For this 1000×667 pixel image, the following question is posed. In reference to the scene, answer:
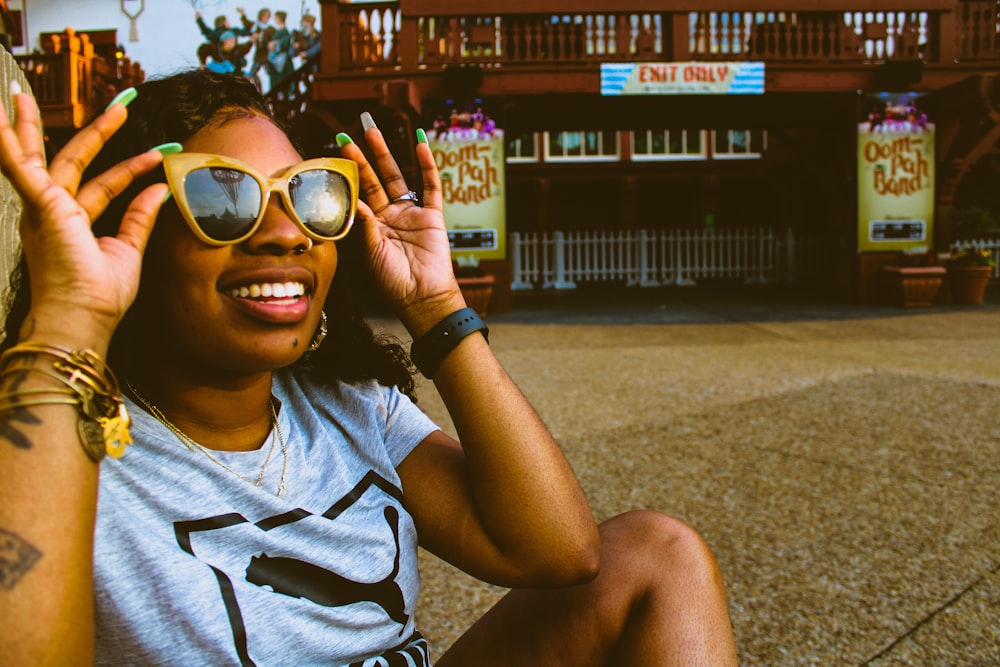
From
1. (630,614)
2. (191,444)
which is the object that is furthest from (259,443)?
(630,614)

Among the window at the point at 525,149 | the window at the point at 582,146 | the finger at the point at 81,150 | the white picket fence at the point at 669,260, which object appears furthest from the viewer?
the window at the point at 582,146

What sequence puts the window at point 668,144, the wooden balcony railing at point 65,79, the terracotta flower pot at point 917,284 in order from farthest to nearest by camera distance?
the window at point 668,144, the wooden balcony railing at point 65,79, the terracotta flower pot at point 917,284

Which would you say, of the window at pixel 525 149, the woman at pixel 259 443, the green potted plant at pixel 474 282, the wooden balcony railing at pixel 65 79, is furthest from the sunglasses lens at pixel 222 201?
the window at pixel 525 149

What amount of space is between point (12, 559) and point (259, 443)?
46cm

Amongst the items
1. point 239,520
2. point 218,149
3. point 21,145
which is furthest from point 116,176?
point 239,520

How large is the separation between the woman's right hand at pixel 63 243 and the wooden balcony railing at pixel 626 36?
10.3 metres

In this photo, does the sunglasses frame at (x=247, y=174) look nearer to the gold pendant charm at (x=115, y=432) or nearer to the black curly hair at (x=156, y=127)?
the black curly hair at (x=156, y=127)

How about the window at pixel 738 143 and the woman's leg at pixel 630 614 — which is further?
the window at pixel 738 143

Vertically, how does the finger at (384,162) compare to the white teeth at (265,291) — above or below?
above

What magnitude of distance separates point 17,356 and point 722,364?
19.7ft

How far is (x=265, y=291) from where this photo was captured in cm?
114

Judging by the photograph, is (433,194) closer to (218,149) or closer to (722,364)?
(218,149)

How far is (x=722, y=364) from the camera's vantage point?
6375 millimetres

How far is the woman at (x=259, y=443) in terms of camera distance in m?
0.88
